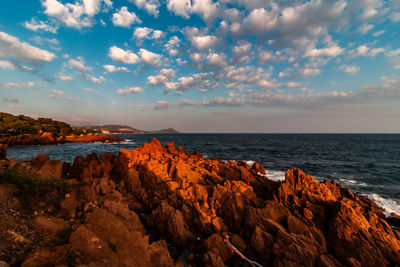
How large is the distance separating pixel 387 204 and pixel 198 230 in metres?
16.5

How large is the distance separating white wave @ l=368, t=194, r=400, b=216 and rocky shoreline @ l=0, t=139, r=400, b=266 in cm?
524

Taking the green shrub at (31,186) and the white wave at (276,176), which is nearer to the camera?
the green shrub at (31,186)

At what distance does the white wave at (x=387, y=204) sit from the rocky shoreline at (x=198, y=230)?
524cm

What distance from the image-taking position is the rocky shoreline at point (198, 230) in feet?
17.1

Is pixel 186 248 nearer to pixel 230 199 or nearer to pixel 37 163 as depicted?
pixel 230 199

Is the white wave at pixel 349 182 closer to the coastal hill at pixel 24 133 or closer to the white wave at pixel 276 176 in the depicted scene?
the white wave at pixel 276 176

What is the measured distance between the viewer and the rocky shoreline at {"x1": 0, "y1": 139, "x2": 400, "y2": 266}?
5.22 m

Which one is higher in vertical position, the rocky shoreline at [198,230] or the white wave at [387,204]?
the rocky shoreline at [198,230]

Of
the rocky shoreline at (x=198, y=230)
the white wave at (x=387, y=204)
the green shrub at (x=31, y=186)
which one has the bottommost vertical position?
the white wave at (x=387, y=204)

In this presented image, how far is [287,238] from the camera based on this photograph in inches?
241

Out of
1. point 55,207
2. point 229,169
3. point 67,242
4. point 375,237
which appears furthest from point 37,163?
point 375,237

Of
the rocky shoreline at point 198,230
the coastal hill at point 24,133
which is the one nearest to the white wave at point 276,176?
the rocky shoreline at point 198,230

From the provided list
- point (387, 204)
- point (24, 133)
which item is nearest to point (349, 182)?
point (387, 204)

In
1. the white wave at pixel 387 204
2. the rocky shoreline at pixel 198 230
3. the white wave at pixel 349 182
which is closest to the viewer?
the rocky shoreline at pixel 198 230
